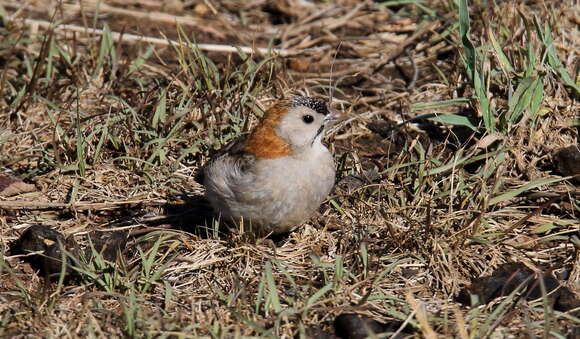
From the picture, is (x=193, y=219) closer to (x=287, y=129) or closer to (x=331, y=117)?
(x=287, y=129)

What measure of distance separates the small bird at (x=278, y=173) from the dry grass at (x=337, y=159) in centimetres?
23

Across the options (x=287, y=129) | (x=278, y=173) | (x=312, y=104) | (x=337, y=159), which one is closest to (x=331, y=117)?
(x=312, y=104)

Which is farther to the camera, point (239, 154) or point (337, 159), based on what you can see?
point (337, 159)

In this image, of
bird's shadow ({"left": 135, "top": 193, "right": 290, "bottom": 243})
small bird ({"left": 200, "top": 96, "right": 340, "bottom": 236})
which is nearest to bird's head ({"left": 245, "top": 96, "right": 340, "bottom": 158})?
small bird ({"left": 200, "top": 96, "right": 340, "bottom": 236})

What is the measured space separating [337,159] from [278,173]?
1182 mm

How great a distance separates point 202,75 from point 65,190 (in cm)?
131

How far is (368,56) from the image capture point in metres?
7.59

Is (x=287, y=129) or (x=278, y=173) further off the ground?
(x=287, y=129)

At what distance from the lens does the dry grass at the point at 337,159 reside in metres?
4.61

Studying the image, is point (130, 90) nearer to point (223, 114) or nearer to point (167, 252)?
point (223, 114)

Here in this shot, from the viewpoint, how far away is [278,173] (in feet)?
16.3

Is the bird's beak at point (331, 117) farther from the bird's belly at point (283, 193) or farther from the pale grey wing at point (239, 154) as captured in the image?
the pale grey wing at point (239, 154)

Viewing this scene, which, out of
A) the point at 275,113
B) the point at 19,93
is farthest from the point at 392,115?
the point at 19,93

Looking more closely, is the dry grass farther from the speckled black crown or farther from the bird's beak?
the speckled black crown
